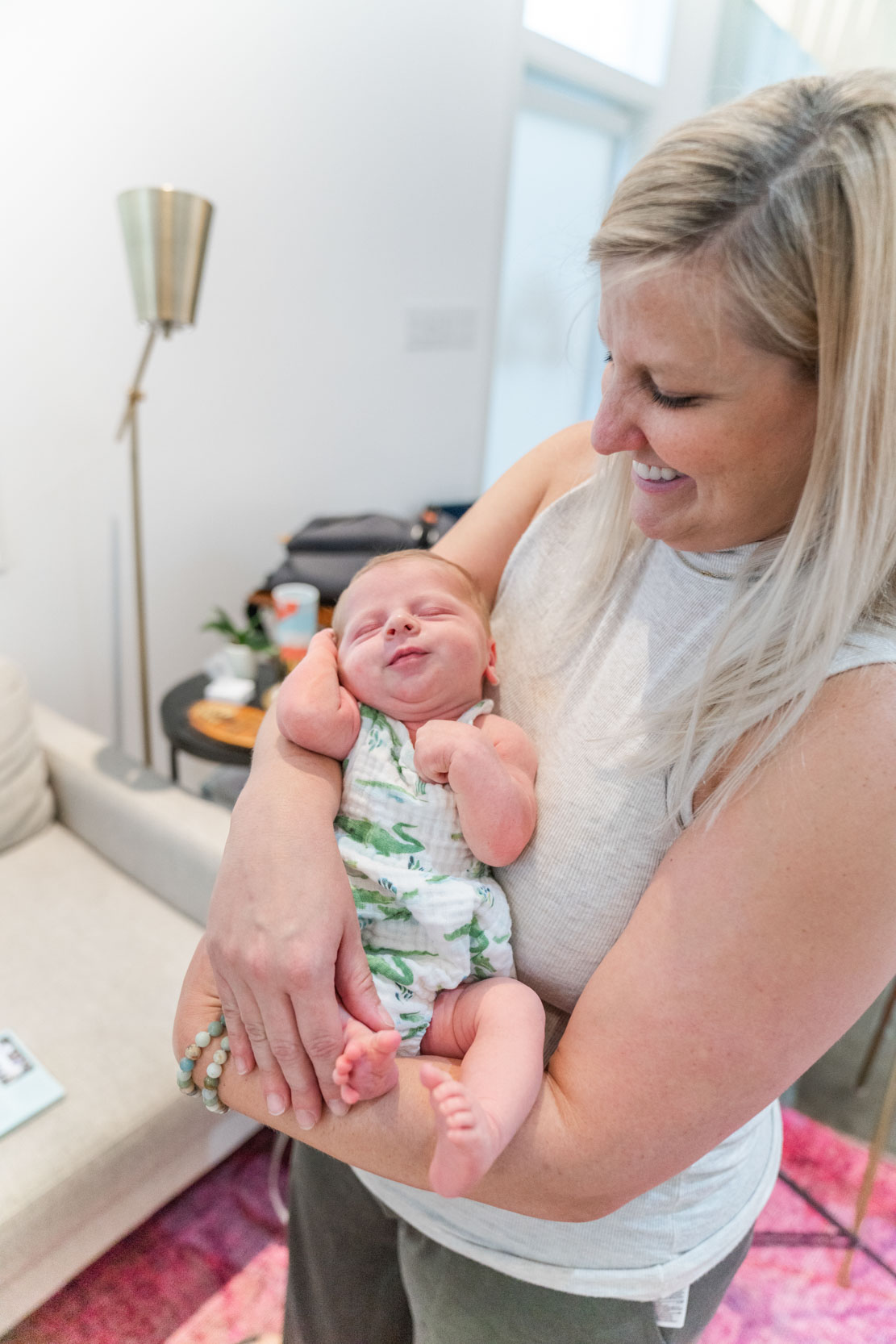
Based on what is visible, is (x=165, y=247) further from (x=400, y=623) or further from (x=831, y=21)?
(x=831, y=21)

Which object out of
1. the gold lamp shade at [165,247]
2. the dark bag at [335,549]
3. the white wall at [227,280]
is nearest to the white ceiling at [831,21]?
the white wall at [227,280]

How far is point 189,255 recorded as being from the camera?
1.79 meters

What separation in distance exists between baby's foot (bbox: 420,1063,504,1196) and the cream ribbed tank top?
6.9 inches

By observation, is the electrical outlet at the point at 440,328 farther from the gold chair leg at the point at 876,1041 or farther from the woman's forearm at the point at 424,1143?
the woman's forearm at the point at 424,1143

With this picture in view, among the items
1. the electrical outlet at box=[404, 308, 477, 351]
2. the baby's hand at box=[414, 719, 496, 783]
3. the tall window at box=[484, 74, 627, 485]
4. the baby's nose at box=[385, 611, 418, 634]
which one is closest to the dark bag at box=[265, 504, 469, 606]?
the electrical outlet at box=[404, 308, 477, 351]

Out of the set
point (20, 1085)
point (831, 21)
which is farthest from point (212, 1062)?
point (831, 21)

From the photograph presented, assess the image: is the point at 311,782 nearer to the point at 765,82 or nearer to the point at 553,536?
the point at 553,536

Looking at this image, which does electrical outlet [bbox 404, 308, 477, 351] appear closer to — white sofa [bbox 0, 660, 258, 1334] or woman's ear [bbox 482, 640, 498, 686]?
white sofa [bbox 0, 660, 258, 1334]

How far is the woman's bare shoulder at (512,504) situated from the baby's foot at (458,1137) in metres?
0.59

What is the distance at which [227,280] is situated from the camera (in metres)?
2.44

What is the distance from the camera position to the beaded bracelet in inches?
29.4

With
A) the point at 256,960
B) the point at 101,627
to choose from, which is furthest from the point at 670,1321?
the point at 101,627

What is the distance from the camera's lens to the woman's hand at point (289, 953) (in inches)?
26.5

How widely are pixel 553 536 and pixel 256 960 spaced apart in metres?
0.53
